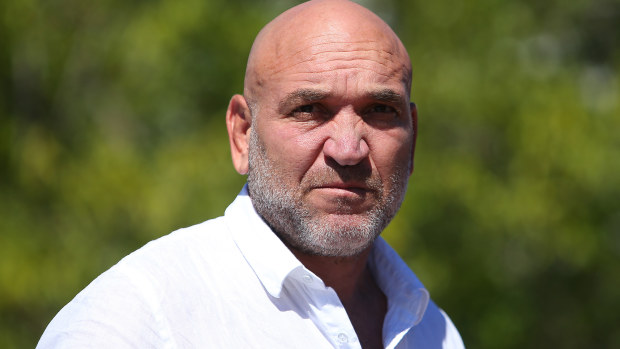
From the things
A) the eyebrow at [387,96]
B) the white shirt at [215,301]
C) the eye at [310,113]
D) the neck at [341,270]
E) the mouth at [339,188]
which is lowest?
the neck at [341,270]

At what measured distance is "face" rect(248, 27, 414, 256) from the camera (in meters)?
2.28

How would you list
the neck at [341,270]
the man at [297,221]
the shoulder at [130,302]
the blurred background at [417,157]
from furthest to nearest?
the blurred background at [417,157]
the neck at [341,270]
the man at [297,221]
the shoulder at [130,302]

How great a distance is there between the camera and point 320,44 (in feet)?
7.72

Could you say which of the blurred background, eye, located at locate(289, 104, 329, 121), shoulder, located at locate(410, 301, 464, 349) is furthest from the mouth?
the blurred background

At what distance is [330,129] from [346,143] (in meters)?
0.07

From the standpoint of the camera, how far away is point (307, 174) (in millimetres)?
2299

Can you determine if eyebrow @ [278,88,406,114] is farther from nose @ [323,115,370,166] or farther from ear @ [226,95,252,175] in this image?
ear @ [226,95,252,175]

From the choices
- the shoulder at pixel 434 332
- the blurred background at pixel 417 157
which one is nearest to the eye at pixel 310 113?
the shoulder at pixel 434 332

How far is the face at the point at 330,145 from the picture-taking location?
2.28m

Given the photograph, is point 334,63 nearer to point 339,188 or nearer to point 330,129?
point 330,129

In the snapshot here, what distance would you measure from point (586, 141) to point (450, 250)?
1.54m

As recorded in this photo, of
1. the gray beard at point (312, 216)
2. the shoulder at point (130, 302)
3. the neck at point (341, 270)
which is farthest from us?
the neck at point (341, 270)

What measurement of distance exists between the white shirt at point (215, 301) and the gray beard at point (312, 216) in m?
0.06

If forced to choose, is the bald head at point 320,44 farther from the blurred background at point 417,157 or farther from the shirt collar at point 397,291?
the blurred background at point 417,157
